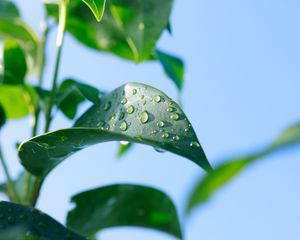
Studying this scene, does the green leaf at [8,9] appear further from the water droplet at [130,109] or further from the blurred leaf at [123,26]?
the water droplet at [130,109]

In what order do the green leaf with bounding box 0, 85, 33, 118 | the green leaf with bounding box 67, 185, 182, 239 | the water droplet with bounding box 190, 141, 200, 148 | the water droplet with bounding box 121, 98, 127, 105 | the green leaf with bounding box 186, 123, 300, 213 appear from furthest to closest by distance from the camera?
the green leaf with bounding box 0, 85, 33, 118 < the green leaf with bounding box 67, 185, 182, 239 < the water droplet with bounding box 121, 98, 127, 105 < the water droplet with bounding box 190, 141, 200, 148 < the green leaf with bounding box 186, 123, 300, 213

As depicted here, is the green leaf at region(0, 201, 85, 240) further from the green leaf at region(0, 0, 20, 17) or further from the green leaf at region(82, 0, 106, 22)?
the green leaf at region(0, 0, 20, 17)

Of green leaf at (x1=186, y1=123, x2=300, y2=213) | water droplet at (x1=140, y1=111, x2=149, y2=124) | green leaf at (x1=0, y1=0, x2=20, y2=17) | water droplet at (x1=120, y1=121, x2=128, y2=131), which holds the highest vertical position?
green leaf at (x1=186, y1=123, x2=300, y2=213)

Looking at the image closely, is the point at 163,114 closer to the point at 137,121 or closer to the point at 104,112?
the point at 137,121

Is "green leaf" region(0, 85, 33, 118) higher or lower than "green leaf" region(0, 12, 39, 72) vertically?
lower

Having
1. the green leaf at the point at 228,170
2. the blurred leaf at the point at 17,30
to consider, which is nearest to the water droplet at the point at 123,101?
the green leaf at the point at 228,170

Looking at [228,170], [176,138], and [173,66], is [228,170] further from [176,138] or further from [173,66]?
[173,66]

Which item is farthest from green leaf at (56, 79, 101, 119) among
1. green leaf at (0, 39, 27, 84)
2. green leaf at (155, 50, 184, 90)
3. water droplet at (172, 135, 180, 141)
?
water droplet at (172, 135, 180, 141)

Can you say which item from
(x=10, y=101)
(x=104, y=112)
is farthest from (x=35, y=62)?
(x=104, y=112)
